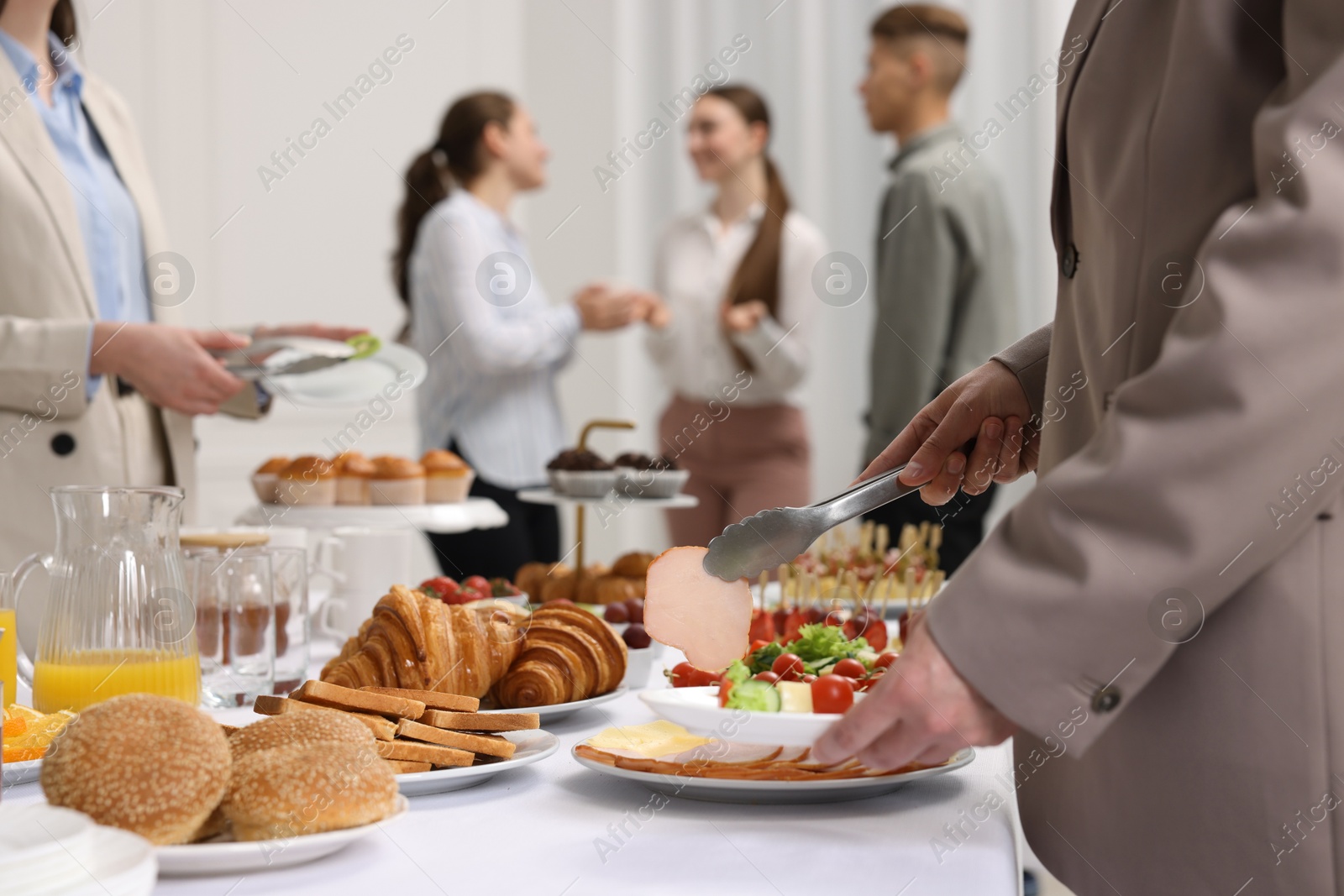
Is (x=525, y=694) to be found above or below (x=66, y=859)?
below

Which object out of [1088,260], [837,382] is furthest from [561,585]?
[837,382]

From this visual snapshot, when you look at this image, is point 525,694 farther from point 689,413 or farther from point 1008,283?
point 689,413

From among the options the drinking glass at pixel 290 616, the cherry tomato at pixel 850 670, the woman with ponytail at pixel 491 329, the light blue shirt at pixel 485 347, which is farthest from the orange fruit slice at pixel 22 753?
the light blue shirt at pixel 485 347

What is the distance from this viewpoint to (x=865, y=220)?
15.2 feet

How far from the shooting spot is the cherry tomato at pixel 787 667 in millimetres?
911

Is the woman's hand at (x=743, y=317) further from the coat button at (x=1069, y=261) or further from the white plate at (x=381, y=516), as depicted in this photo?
the coat button at (x=1069, y=261)

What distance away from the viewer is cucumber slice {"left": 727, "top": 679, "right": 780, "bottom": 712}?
0.77m

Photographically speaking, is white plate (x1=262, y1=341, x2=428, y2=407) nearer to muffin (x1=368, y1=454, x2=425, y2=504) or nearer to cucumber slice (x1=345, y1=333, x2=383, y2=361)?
cucumber slice (x1=345, y1=333, x2=383, y2=361)

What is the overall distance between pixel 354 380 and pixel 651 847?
1186 millimetres

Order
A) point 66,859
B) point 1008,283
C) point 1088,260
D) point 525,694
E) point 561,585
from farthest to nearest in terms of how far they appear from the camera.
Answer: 1. point 1008,283
2. point 561,585
3. point 525,694
4. point 1088,260
5. point 66,859

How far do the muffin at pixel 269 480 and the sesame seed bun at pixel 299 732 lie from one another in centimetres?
126

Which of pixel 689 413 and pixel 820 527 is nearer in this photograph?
pixel 820 527

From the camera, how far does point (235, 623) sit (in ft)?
3.93

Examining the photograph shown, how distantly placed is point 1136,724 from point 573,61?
464 cm
